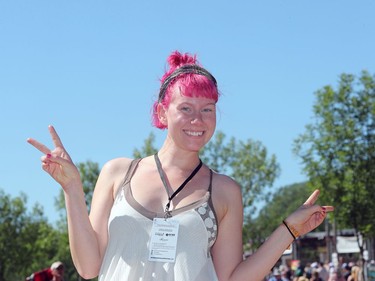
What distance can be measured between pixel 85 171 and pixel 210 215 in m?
46.0

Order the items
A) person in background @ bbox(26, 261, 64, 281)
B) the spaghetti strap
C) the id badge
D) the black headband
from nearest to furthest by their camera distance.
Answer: the id badge, the spaghetti strap, the black headband, person in background @ bbox(26, 261, 64, 281)

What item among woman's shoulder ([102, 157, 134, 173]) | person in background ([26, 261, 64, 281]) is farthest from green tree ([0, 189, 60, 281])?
woman's shoulder ([102, 157, 134, 173])

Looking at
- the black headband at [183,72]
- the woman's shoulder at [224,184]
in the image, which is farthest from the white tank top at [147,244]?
the black headband at [183,72]

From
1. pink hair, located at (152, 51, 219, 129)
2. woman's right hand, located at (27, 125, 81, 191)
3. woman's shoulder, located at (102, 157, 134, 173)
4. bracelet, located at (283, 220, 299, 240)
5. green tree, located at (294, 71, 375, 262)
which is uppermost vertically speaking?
green tree, located at (294, 71, 375, 262)

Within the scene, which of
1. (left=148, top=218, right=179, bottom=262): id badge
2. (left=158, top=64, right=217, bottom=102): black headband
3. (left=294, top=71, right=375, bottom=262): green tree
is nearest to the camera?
(left=148, top=218, right=179, bottom=262): id badge

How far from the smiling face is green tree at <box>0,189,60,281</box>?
5638cm

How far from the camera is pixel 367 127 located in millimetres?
28234

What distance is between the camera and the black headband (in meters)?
3.84

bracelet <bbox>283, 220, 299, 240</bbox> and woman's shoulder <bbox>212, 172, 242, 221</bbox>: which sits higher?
woman's shoulder <bbox>212, 172, 242, 221</bbox>

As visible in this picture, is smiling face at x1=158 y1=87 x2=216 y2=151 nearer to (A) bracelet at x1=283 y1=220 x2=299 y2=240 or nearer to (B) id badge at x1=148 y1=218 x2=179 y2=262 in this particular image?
(B) id badge at x1=148 y1=218 x2=179 y2=262

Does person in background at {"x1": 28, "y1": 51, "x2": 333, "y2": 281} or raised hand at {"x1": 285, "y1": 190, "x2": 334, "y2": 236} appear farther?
raised hand at {"x1": 285, "y1": 190, "x2": 334, "y2": 236}

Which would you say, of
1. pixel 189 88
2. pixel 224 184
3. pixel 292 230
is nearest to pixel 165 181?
pixel 224 184

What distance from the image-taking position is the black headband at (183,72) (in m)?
3.84

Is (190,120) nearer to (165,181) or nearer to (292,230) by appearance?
(165,181)
